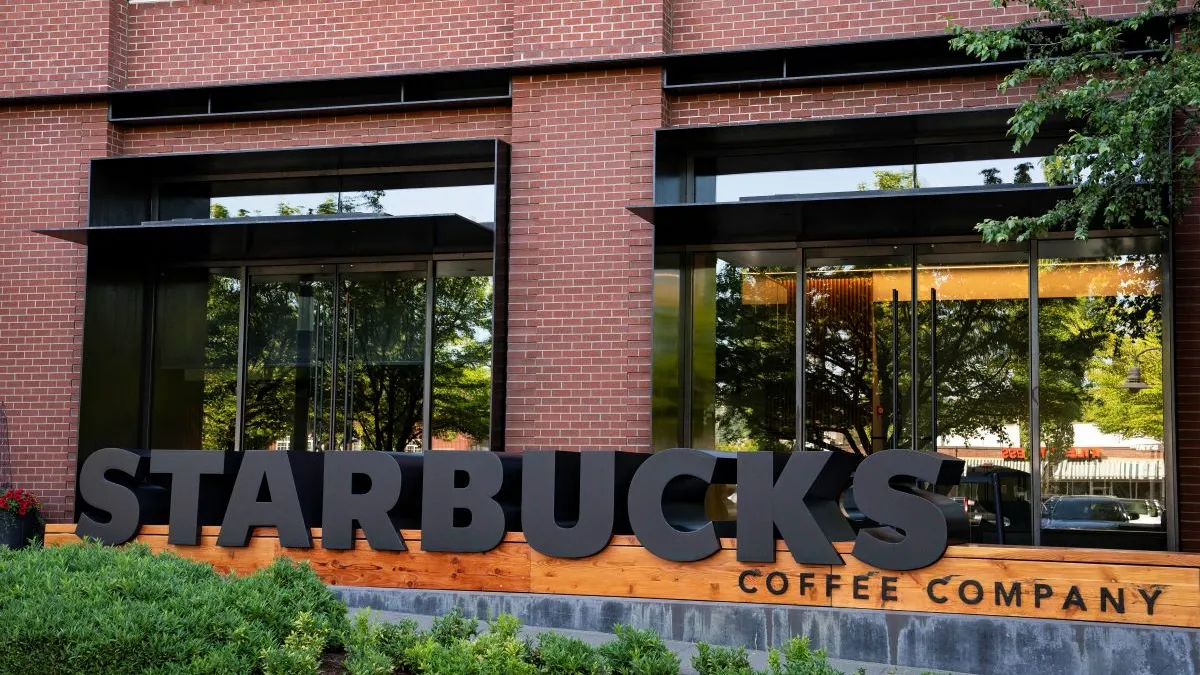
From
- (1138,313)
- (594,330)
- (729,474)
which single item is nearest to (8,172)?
(594,330)

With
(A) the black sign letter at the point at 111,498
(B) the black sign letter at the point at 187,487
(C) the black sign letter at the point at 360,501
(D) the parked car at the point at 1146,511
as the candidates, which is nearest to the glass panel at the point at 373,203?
(B) the black sign letter at the point at 187,487

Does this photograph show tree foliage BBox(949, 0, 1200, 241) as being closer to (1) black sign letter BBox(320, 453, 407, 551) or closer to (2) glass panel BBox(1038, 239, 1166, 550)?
(2) glass panel BBox(1038, 239, 1166, 550)

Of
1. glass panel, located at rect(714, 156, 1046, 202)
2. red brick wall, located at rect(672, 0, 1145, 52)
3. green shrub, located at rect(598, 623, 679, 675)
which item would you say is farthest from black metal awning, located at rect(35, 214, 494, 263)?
green shrub, located at rect(598, 623, 679, 675)

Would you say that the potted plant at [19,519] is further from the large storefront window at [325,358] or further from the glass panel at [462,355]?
the glass panel at [462,355]

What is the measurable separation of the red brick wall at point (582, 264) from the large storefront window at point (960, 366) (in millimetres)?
354

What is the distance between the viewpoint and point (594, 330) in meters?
12.5

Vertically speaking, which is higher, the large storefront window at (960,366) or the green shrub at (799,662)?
the large storefront window at (960,366)

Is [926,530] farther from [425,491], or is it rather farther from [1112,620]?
[425,491]

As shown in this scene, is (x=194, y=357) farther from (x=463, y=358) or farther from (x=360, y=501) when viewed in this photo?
(x=360, y=501)

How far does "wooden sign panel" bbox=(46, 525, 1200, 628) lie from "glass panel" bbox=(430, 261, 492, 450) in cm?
374

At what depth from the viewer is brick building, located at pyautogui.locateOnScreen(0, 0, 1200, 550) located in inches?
478

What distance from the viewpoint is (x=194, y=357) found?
49.2ft

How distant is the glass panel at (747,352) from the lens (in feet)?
42.9

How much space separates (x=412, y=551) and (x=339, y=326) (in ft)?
16.5
